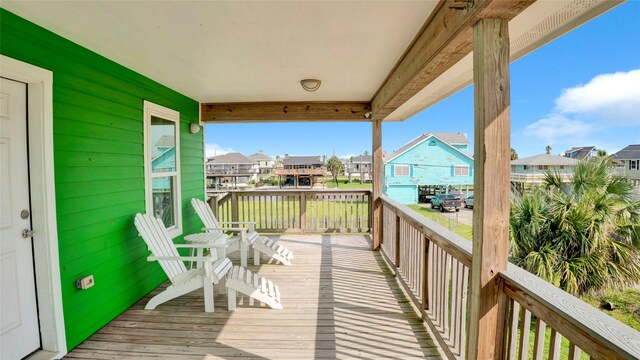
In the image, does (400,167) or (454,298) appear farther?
(400,167)

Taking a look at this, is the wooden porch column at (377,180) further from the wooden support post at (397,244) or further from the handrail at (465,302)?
the wooden support post at (397,244)

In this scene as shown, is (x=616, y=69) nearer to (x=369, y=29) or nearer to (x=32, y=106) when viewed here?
(x=369, y=29)

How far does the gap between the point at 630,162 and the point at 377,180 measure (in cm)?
392

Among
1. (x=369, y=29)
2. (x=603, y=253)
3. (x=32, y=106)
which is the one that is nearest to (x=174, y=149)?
(x=32, y=106)

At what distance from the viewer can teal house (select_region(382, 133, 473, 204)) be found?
1969 cm

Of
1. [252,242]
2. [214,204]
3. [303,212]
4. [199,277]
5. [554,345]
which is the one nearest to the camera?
[554,345]

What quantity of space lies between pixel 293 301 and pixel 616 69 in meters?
13.1

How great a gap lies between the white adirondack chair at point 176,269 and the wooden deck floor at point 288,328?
0.18m

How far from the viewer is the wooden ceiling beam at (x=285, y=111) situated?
15.1 ft

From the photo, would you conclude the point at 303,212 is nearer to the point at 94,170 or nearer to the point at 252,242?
the point at 252,242

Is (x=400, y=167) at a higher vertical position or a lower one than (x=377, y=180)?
higher

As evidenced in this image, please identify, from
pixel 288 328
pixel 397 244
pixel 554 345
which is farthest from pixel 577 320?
pixel 397 244

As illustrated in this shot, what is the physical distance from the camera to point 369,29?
6.84 ft

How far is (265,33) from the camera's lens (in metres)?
2.14
